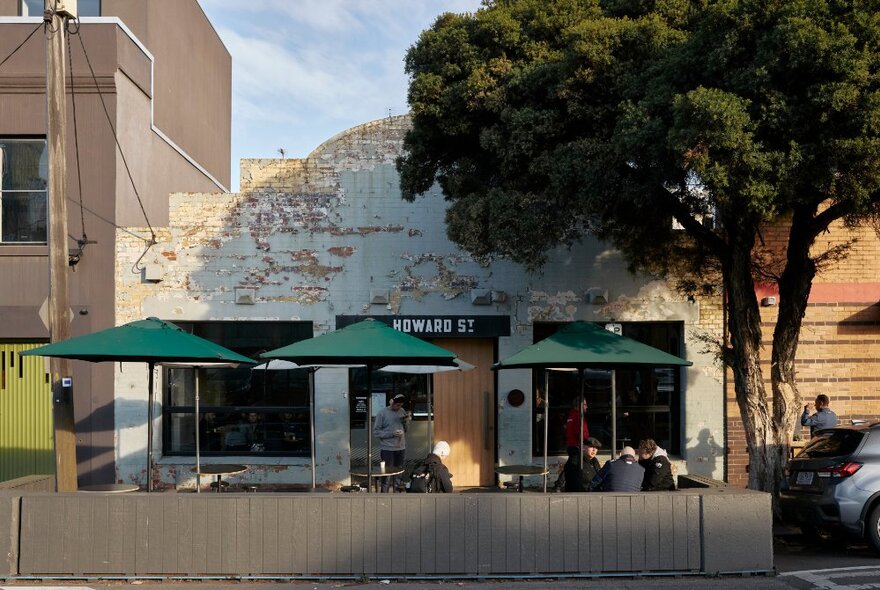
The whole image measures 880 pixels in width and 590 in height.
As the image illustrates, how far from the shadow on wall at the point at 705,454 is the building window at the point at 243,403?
648cm

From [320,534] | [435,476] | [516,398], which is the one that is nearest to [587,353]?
[435,476]

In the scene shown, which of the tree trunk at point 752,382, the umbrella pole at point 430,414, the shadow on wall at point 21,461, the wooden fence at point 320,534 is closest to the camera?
the wooden fence at point 320,534

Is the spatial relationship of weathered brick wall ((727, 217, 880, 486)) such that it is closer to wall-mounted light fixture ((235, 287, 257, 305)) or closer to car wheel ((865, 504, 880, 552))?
car wheel ((865, 504, 880, 552))

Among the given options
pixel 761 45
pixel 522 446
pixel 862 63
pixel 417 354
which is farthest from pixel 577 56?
pixel 522 446

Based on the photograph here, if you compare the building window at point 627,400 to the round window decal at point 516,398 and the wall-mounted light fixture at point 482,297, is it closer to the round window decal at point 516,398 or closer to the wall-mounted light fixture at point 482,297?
the round window decal at point 516,398

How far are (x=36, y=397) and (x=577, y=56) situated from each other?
1018 cm

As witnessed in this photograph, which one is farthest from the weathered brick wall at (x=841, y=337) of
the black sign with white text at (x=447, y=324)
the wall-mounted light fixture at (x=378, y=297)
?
the wall-mounted light fixture at (x=378, y=297)

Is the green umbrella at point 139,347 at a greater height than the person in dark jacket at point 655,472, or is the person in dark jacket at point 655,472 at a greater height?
the green umbrella at point 139,347

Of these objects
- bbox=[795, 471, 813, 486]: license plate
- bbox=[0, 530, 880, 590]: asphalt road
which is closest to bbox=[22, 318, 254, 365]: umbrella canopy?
bbox=[0, 530, 880, 590]: asphalt road

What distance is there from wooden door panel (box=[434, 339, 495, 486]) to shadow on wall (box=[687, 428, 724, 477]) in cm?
330

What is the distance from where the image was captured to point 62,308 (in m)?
10.8

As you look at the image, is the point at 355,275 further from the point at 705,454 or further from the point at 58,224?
the point at 705,454

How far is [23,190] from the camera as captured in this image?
14.6m

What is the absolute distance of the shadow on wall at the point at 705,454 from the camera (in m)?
14.4
